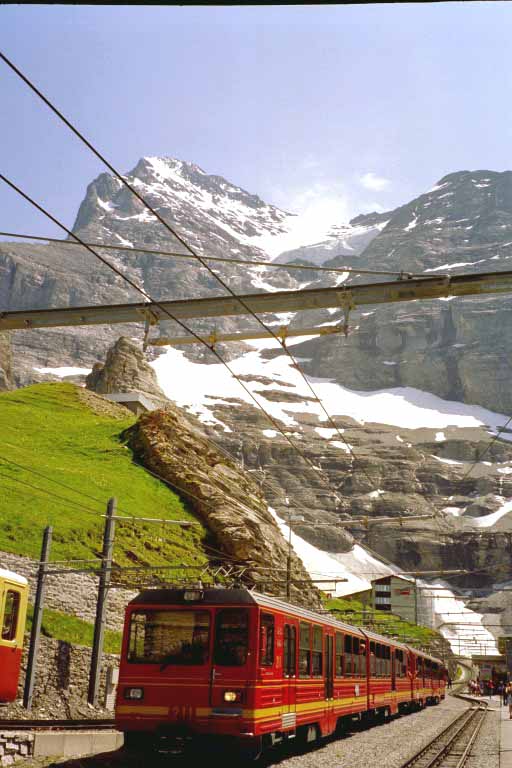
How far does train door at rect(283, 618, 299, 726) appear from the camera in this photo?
52.9 feet

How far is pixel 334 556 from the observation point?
138 metres

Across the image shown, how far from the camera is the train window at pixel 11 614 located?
18297mm

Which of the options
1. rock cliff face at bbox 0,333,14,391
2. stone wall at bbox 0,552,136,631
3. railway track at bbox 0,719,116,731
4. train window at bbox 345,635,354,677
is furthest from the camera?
rock cliff face at bbox 0,333,14,391

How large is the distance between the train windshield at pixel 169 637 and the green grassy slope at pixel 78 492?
17.4 meters

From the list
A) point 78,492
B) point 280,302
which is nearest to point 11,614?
point 280,302

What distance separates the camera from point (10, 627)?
1859 centimetres

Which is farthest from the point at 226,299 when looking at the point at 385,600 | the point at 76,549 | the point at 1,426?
the point at 385,600

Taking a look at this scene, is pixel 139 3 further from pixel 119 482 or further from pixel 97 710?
pixel 119 482

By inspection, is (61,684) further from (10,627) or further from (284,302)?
(284,302)

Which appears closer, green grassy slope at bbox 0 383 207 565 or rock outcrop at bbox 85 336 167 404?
green grassy slope at bbox 0 383 207 565

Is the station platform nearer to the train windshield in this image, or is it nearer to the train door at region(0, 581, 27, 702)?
the train windshield

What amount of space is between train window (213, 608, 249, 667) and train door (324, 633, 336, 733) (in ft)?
18.0

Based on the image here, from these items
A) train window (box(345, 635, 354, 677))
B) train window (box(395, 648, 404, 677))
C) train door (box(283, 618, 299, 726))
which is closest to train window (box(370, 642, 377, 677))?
train window (box(345, 635, 354, 677))

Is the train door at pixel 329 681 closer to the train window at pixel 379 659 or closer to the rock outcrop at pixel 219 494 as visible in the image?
the train window at pixel 379 659
